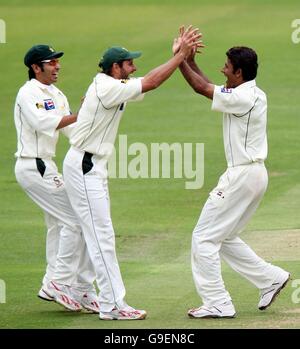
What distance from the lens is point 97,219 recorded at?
11.7 m

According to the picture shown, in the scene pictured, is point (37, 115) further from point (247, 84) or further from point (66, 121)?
point (247, 84)

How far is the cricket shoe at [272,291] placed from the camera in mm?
11859

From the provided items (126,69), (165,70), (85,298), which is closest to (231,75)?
(165,70)

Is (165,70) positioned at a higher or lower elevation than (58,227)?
higher

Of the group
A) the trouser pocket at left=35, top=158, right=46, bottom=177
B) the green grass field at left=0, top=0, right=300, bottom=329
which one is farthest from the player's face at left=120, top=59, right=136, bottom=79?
the green grass field at left=0, top=0, right=300, bottom=329

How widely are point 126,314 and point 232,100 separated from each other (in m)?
1.94

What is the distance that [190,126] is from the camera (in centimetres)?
2023

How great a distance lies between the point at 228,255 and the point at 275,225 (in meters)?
3.52

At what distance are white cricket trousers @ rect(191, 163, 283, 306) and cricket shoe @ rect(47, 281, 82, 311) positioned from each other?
1.09 m

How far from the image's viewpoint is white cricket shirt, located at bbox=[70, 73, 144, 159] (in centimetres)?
1162

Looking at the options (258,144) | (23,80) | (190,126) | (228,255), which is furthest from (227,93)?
(23,80)

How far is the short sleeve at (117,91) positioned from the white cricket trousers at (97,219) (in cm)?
A: 50

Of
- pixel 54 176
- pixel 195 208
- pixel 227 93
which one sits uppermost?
pixel 227 93
